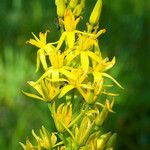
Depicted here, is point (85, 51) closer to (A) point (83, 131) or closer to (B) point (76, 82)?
(B) point (76, 82)

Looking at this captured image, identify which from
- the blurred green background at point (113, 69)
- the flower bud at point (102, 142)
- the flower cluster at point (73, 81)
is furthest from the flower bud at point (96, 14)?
the blurred green background at point (113, 69)

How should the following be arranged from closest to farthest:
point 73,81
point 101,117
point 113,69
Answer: point 73,81
point 101,117
point 113,69

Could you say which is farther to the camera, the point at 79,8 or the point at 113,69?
the point at 113,69

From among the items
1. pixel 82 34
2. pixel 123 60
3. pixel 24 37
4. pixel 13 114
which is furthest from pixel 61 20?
pixel 24 37

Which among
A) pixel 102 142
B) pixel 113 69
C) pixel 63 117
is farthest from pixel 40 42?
pixel 113 69

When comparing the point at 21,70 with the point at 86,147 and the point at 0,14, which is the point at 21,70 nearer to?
the point at 0,14

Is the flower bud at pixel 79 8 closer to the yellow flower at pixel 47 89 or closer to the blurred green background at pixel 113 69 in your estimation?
the yellow flower at pixel 47 89
